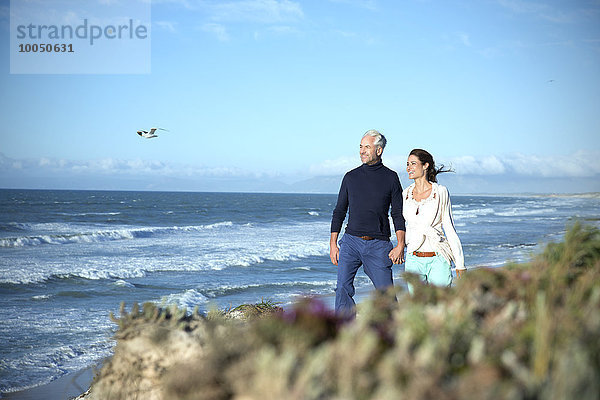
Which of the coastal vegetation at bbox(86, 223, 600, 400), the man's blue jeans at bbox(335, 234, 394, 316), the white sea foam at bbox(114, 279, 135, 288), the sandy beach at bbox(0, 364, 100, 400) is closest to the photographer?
the coastal vegetation at bbox(86, 223, 600, 400)

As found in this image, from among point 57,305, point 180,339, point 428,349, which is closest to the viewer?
point 428,349

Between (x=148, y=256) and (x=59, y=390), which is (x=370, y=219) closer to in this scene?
(x=59, y=390)

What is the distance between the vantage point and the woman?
16.9ft

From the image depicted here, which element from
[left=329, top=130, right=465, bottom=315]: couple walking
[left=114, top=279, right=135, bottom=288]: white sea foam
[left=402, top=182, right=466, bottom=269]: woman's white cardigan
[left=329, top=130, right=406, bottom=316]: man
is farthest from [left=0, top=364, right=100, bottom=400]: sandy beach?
[left=114, top=279, right=135, bottom=288]: white sea foam

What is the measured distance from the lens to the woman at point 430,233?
203 inches

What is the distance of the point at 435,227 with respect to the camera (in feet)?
17.3

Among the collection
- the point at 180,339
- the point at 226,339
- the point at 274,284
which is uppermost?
the point at 226,339

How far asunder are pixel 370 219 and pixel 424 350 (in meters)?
3.58

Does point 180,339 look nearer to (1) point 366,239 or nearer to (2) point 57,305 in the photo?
(1) point 366,239

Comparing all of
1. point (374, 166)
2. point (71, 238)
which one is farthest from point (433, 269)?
point (71, 238)

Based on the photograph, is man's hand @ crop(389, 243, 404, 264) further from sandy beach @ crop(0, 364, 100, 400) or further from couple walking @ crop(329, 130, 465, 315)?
sandy beach @ crop(0, 364, 100, 400)

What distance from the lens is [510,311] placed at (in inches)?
101

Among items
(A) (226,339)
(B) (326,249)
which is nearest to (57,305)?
(A) (226,339)

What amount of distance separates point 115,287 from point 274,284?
4103 millimetres
